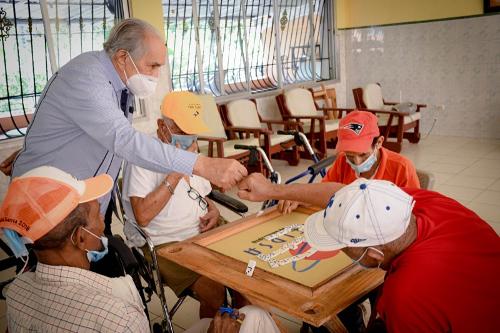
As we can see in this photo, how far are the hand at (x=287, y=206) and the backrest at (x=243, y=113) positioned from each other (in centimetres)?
345

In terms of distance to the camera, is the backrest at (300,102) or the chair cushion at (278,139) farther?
the backrest at (300,102)

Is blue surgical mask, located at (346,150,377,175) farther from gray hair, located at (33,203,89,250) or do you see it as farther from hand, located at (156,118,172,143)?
gray hair, located at (33,203,89,250)

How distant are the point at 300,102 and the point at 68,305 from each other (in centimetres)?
543

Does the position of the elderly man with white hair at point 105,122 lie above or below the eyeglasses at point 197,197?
above

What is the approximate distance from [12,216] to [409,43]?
22.6ft

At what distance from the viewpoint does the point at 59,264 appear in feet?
4.27

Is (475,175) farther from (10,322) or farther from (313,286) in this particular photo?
(10,322)

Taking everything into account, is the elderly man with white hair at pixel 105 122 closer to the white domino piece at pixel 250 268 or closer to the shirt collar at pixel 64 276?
the white domino piece at pixel 250 268

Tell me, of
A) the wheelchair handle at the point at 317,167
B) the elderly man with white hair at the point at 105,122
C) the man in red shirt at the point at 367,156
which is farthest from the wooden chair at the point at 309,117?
the elderly man with white hair at the point at 105,122

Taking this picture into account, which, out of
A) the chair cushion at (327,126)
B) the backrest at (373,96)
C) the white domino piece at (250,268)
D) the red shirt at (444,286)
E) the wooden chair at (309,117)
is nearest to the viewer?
the red shirt at (444,286)

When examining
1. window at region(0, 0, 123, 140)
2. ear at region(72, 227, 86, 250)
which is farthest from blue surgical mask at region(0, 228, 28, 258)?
window at region(0, 0, 123, 140)

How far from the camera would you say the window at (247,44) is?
5.86m

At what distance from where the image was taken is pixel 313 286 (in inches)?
59.4

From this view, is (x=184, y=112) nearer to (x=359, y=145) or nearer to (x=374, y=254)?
(x=359, y=145)
